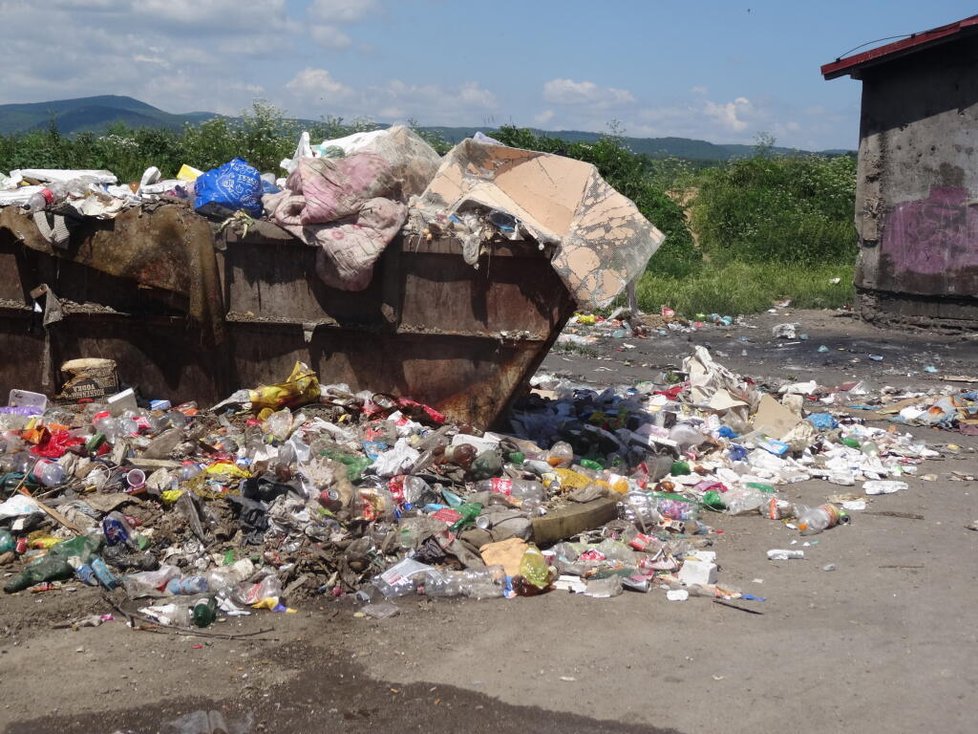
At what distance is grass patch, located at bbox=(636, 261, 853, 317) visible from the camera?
1362cm

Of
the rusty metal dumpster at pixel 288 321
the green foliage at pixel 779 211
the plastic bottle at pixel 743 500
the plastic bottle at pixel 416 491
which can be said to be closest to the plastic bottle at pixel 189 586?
the plastic bottle at pixel 416 491

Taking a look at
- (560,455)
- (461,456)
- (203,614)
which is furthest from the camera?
(560,455)

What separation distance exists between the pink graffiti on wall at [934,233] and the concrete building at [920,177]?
1 cm

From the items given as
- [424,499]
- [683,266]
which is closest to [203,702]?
[424,499]

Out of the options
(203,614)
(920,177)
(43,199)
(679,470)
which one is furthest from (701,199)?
(203,614)

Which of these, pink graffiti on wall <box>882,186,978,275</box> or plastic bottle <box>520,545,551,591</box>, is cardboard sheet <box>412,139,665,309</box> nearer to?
plastic bottle <box>520,545,551,591</box>

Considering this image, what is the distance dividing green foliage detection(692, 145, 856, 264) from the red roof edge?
5100mm

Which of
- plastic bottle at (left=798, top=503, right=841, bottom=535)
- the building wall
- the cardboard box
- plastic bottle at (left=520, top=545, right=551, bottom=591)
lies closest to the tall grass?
the building wall

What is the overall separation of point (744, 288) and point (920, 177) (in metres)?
3.10

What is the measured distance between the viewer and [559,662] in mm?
3842

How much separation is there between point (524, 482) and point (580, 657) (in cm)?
181

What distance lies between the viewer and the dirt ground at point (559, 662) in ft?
11.2

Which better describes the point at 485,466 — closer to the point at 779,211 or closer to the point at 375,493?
the point at 375,493

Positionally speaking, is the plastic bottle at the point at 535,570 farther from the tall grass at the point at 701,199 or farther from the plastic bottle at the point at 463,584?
the tall grass at the point at 701,199
